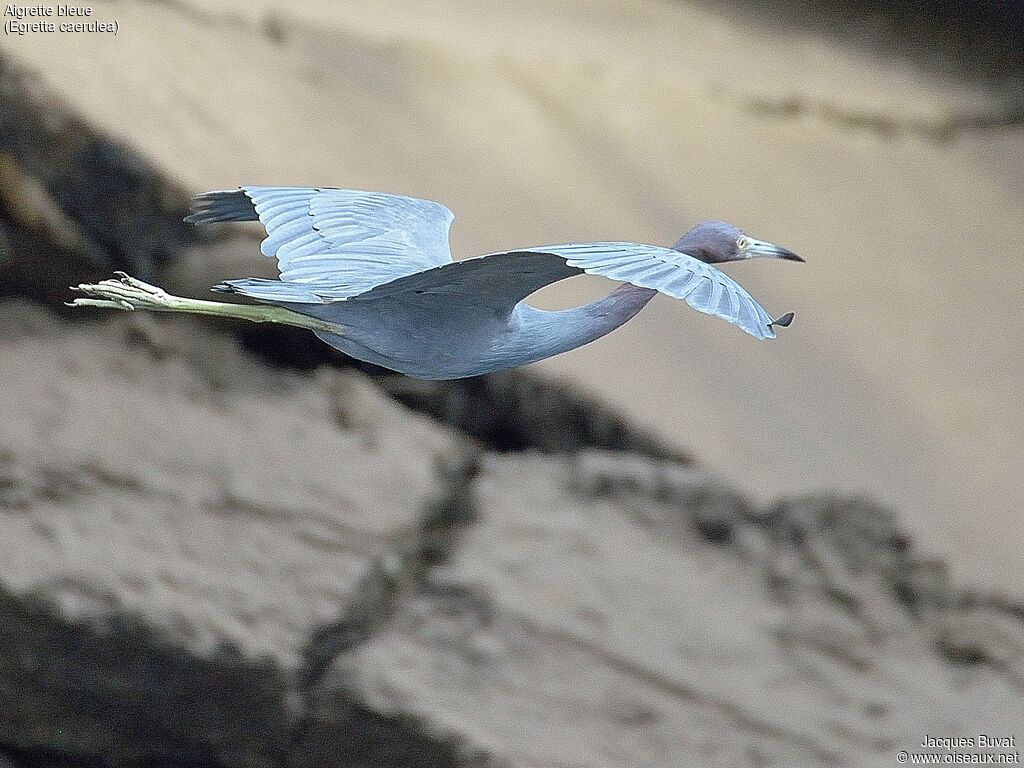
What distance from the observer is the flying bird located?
113 centimetres

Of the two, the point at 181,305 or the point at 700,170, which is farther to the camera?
the point at 700,170

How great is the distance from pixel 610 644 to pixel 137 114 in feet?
4.63

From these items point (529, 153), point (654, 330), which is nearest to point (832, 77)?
point (529, 153)

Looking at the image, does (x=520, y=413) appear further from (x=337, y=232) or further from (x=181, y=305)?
(x=181, y=305)

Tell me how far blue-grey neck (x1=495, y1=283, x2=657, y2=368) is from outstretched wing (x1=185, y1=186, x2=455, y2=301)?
0.39 feet

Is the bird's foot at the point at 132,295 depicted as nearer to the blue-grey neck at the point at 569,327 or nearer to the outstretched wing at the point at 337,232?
the outstretched wing at the point at 337,232

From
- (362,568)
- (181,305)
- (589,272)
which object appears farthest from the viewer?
(362,568)

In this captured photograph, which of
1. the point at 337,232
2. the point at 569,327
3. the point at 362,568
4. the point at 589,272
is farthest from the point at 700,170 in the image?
the point at 589,272

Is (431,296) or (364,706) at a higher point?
(431,296)

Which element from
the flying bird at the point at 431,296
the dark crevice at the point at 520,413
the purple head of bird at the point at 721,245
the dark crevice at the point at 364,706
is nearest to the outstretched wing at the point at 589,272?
the flying bird at the point at 431,296

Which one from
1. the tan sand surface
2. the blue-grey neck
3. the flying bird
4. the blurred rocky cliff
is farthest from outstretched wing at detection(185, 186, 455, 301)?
the tan sand surface

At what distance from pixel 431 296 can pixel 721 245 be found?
0.26 meters

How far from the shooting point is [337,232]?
138 cm

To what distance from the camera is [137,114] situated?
2.91 m
